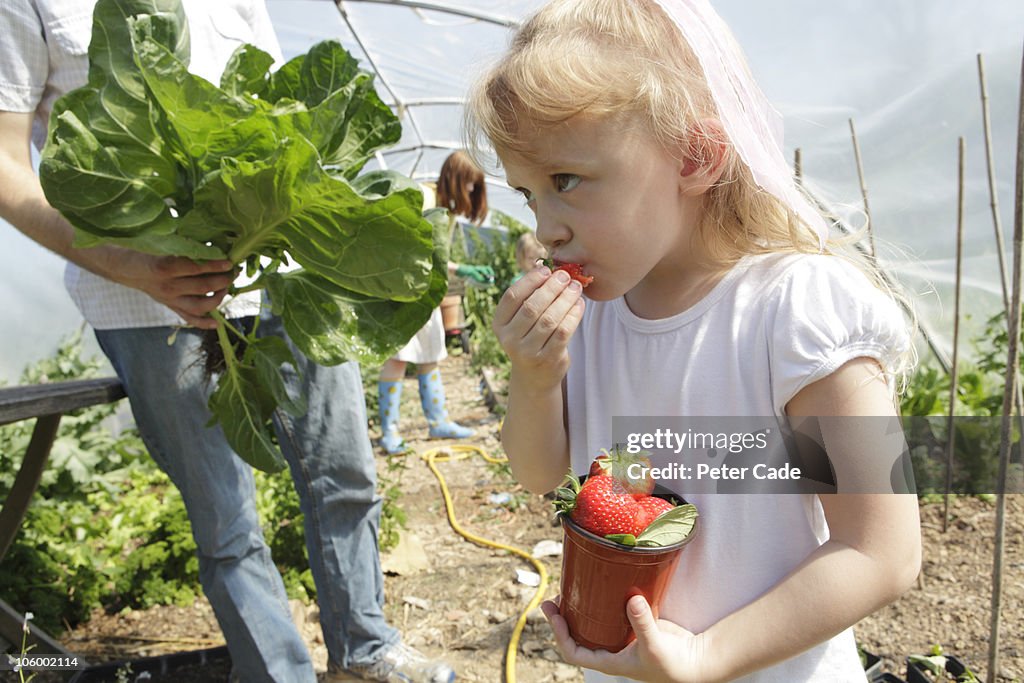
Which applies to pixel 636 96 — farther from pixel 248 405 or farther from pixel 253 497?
pixel 253 497

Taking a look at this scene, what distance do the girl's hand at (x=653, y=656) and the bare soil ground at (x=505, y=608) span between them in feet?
5.68

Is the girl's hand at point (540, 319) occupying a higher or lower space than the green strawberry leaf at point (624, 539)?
higher

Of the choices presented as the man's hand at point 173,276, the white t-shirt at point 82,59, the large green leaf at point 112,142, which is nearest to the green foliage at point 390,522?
the white t-shirt at point 82,59

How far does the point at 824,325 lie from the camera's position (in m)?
0.98

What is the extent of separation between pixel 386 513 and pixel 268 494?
0.57 meters

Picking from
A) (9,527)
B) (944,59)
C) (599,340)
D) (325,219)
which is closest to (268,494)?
(9,527)

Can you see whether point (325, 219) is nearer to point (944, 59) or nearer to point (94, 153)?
point (94, 153)

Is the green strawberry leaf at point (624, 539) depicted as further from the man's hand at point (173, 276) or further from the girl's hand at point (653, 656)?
the man's hand at point (173, 276)

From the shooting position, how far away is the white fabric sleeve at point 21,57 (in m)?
1.72

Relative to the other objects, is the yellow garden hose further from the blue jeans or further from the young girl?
the young girl

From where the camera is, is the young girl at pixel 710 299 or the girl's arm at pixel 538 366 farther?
the girl's arm at pixel 538 366

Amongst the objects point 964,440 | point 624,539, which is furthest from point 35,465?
point 964,440

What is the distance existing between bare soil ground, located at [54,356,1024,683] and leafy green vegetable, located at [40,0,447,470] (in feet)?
5.05

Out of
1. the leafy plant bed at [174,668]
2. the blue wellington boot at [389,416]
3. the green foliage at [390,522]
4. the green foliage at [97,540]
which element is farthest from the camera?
the blue wellington boot at [389,416]
